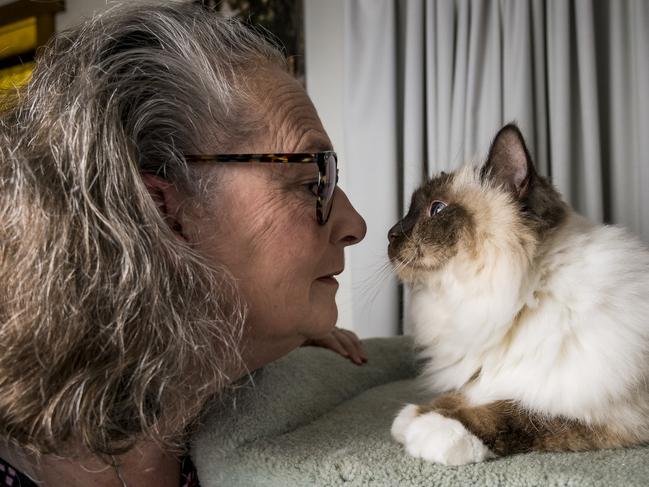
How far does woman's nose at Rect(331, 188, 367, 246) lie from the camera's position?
3.30 feet

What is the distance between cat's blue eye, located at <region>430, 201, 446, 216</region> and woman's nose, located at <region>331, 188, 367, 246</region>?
0.19 meters

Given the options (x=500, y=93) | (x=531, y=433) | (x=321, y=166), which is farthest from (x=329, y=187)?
(x=500, y=93)

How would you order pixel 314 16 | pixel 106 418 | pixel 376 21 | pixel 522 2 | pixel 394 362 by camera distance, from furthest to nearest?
pixel 314 16 < pixel 376 21 < pixel 522 2 < pixel 394 362 < pixel 106 418

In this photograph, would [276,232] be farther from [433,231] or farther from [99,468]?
[99,468]

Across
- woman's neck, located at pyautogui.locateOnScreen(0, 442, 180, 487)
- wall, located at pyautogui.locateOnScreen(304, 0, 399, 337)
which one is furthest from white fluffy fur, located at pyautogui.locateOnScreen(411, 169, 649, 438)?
wall, located at pyautogui.locateOnScreen(304, 0, 399, 337)

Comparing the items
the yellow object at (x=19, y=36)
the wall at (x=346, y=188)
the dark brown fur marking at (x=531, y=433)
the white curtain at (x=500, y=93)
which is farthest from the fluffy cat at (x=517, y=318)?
the yellow object at (x=19, y=36)

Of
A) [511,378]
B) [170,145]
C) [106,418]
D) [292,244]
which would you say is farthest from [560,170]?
[106,418]

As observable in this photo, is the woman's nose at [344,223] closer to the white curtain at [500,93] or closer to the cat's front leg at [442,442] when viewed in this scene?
the cat's front leg at [442,442]

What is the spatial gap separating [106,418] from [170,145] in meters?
0.37

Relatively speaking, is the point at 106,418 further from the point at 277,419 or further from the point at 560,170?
the point at 560,170

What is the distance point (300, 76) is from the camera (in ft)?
7.64

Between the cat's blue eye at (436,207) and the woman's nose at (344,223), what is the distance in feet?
0.64

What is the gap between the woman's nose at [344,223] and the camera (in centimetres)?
100

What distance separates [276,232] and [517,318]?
0.42 meters
